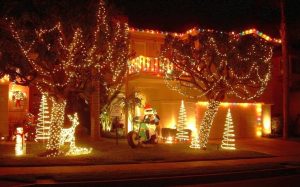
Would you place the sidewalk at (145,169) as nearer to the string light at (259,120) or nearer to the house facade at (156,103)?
the house facade at (156,103)

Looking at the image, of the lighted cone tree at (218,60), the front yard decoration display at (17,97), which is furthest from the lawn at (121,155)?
the front yard decoration display at (17,97)

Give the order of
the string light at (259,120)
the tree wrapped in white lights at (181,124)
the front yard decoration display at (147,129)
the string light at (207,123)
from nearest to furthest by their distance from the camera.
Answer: the string light at (207,123) < the front yard decoration display at (147,129) < the tree wrapped in white lights at (181,124) < the string light at (259,120)

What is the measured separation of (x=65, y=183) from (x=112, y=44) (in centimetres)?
702

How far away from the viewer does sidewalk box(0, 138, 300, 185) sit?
11.7 meters

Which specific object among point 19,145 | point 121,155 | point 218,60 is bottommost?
point 121,155

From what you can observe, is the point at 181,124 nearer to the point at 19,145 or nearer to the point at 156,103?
the point at 156,103

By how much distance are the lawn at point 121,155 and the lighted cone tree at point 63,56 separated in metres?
1.34

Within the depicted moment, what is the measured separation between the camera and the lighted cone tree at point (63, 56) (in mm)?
14969

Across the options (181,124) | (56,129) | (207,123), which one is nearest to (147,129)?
(207,123)

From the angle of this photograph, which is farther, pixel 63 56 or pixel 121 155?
pixel 121 155

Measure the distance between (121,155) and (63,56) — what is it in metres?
4.29

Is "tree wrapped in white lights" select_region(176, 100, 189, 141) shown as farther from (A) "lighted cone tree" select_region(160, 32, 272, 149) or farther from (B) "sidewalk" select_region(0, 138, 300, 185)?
(B) "sidewalk" select_region(0, 138, 300, 185)

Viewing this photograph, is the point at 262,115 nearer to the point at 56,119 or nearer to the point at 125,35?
the point at 125,35

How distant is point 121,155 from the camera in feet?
52.3
